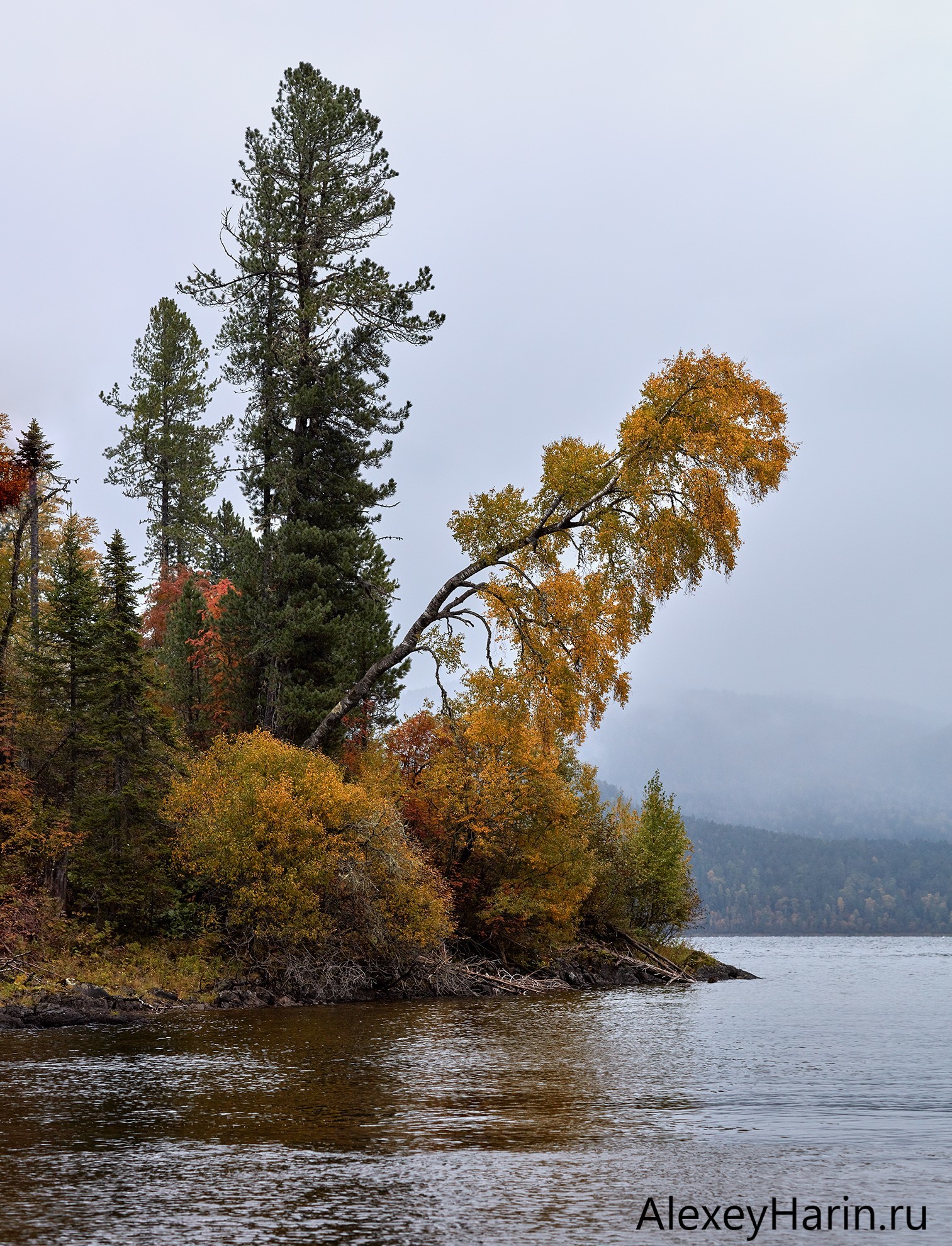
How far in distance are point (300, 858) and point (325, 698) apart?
7.98 m

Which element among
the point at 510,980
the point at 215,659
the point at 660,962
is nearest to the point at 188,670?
the point at 215,659

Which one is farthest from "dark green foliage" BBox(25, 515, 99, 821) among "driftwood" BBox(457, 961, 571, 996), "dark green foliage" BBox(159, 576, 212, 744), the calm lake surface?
"driftwood" BBox(457, 961, 571, 996)

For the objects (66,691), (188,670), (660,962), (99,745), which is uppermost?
(188,670)

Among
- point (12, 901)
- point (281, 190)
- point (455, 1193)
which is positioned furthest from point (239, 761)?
point (455, 1193)

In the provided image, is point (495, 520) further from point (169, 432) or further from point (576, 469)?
point (169, 432)

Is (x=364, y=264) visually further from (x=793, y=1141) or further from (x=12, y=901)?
(x=793, y=1141)

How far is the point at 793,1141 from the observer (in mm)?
13477

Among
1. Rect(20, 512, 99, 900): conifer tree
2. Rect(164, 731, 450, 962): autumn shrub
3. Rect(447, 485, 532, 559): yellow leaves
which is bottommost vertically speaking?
Rect(164, 731, 450, 962): autumn shrub

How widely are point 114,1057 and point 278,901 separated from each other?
13.5 meters

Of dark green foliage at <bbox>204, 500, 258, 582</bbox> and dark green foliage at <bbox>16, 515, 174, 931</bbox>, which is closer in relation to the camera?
dark green foliage at <bbox>16, 515, 174, 931</bbox>

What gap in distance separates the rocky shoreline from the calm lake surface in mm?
1727

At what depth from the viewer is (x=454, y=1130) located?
14086 millimetres

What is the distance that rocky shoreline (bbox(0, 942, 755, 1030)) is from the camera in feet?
91.1

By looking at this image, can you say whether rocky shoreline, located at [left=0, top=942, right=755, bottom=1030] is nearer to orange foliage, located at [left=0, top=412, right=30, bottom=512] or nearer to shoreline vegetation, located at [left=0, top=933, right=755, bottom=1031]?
shoreline vegetation, located at [left=0, top=933, right=755, bottom=1031]
